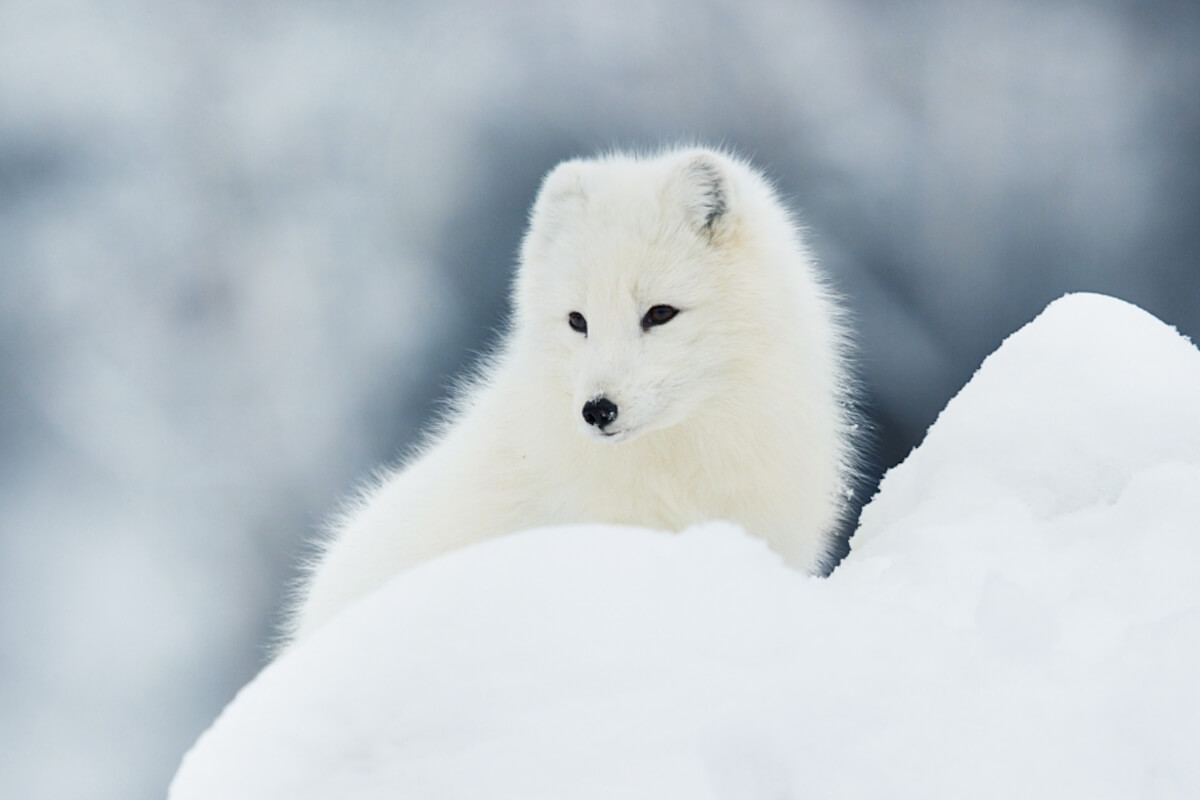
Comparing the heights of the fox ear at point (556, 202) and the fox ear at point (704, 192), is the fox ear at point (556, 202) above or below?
below

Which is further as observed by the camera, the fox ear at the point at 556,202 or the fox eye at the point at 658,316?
the fox ear at the point at 556,202

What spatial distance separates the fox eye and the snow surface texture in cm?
126


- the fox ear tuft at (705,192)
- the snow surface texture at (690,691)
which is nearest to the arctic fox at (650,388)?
the fox ear tuft at (705,192)

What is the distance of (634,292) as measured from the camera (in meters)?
2.26

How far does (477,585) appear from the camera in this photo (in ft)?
3.20

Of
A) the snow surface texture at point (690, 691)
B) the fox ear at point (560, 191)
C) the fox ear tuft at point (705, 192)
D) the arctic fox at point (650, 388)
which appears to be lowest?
the arctic fox at point (650, 388)

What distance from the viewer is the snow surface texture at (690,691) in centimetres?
85

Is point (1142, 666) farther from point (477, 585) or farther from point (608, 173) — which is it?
point (608, 173)

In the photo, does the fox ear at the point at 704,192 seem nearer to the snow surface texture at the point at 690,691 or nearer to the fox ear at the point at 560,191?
the fox ear at the point at 560,191

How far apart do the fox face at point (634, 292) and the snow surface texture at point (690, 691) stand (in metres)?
1.11

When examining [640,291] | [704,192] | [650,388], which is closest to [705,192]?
[704,192]

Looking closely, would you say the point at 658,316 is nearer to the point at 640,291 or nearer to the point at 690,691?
the point at 640,291

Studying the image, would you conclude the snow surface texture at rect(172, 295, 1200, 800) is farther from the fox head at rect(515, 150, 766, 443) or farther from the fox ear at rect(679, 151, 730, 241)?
the fox ear at rect(679, 151, 730, 241)

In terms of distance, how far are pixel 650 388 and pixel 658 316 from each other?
0.22m
